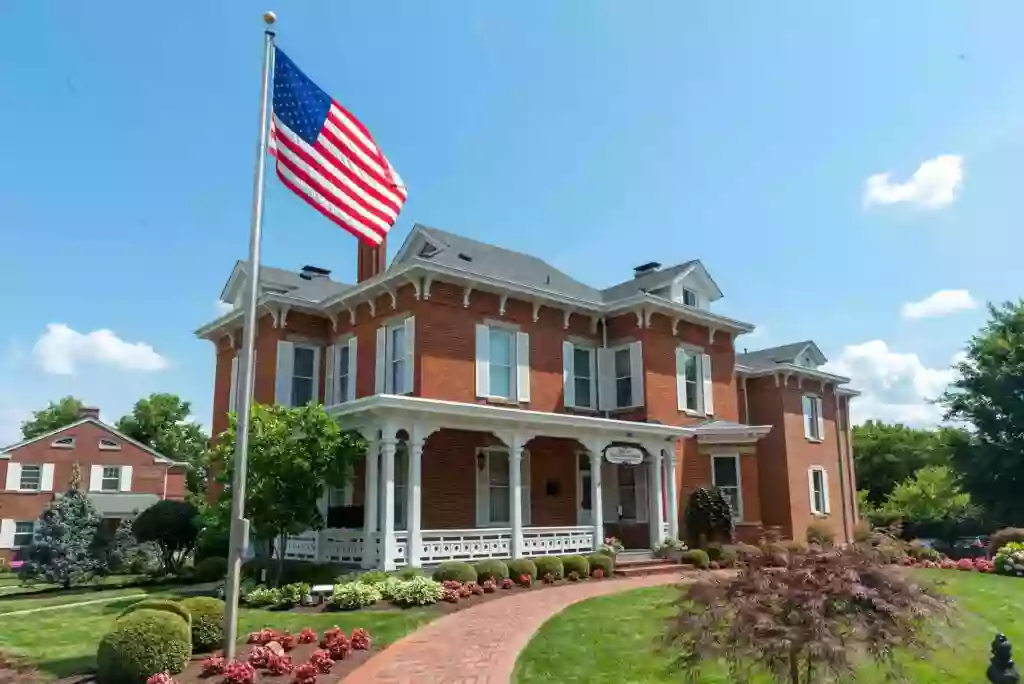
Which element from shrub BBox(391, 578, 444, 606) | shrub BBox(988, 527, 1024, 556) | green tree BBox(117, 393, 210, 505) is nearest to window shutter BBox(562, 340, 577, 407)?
shrub BBox(391, 578, 444, 606)

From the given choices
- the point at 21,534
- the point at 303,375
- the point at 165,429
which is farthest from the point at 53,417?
the point at 303,375

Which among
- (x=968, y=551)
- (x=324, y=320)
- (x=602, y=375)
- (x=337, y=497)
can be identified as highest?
(x=324, y=320)

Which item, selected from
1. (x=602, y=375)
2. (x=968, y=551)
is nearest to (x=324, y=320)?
(x=602, y=375)

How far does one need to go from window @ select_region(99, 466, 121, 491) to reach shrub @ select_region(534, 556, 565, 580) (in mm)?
32076

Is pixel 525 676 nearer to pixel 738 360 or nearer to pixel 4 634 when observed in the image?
pixel 4 634

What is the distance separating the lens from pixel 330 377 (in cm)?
2312

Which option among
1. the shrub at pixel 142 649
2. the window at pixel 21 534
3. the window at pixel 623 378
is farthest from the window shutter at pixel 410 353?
the window at pixel 21 534

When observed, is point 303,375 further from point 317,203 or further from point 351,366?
point 317,203

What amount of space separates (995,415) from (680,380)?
1835 centimetres

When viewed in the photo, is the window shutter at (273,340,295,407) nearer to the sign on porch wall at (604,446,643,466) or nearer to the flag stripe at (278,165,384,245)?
the sign on porch wall at (604,446,643,466)

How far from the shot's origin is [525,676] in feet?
28.9

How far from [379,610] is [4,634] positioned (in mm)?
5822

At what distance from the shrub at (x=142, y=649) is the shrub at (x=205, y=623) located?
92cm

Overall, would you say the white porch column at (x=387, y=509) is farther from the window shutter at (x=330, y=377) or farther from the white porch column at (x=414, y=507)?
the window shutter at (x=330, y=377)
